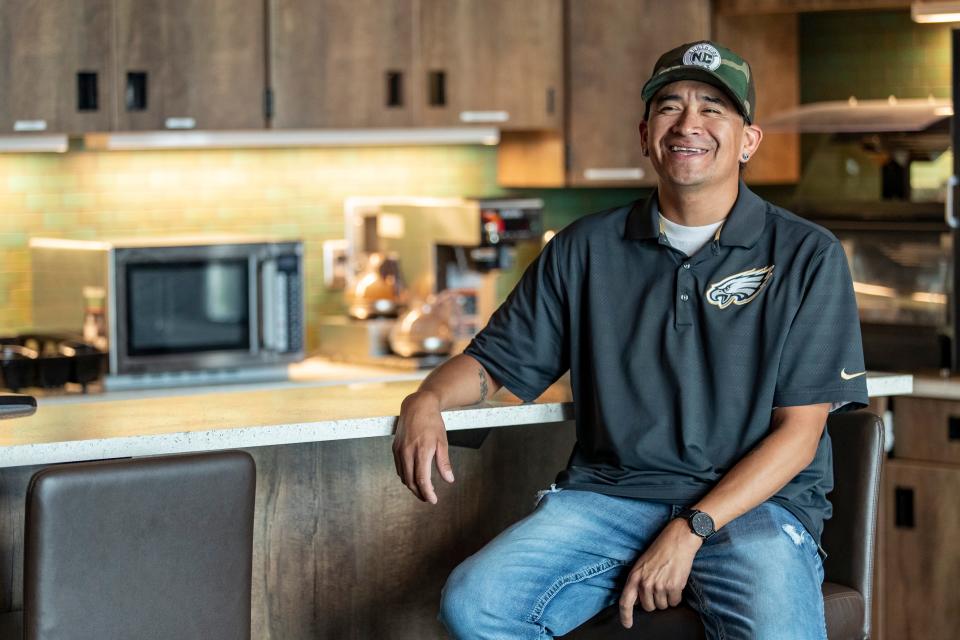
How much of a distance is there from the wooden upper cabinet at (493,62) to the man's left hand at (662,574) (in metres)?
2.58

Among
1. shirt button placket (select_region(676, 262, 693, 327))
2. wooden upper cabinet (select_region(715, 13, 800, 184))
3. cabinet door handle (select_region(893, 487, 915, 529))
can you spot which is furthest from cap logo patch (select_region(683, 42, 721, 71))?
wooden upper cabinet (select_region(715, 13, 800, 184))

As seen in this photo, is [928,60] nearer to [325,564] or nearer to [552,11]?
[552,11]

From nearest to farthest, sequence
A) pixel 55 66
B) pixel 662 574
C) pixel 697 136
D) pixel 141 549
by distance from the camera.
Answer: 1. pixel 141 549
2. pixel 662 574
3. pixel 697 136
4. pixel 55 66

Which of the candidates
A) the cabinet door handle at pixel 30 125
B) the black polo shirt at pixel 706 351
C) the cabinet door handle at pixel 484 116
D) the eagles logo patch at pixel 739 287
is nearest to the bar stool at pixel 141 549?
the black polo shirt at pixel 706 351

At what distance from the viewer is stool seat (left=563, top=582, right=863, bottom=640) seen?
6.84 feet

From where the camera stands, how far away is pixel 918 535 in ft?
12.7

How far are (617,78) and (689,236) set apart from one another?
2.52m

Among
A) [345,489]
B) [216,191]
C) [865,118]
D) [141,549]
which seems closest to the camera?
[141,549]

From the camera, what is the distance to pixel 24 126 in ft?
12.8

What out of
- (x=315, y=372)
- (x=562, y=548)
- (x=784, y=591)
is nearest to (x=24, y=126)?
(x=315, y=372)

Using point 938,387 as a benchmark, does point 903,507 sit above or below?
below

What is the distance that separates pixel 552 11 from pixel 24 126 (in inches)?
67.4

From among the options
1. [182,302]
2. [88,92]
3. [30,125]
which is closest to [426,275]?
[182,302]

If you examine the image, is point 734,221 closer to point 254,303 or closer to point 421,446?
point 421,446
